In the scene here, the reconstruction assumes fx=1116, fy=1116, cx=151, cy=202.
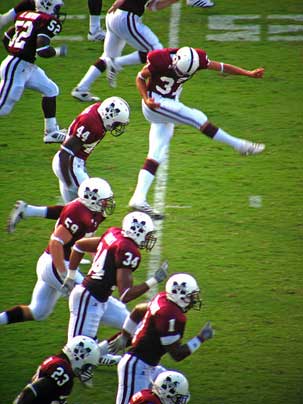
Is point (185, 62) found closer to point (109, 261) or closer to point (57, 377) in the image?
point (109, 261)

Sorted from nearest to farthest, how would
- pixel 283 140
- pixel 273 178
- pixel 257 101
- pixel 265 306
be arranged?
pixel 265 306 → pixel 273 178 → pixel 283 140 → pixel 257 101

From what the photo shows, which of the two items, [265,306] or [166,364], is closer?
[166,364]

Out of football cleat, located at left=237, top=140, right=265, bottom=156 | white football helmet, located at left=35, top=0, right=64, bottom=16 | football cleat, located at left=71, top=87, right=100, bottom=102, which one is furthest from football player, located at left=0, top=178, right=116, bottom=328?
football cleat, located at left=71, top=87, right=100, bottom=102

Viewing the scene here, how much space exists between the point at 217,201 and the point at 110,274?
303 cm

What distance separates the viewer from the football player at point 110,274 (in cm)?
788

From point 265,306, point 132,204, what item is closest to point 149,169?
point 132,204

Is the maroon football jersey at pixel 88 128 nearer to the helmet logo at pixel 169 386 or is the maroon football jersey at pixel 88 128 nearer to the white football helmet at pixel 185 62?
the white football helmet at pixel 185 62

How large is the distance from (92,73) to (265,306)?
434 cm

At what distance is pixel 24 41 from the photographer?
37.6 ft

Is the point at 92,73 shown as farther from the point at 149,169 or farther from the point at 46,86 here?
the point at 149,169

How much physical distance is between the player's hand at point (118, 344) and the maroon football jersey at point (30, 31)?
14.0 ft

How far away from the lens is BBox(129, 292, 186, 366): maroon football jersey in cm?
736

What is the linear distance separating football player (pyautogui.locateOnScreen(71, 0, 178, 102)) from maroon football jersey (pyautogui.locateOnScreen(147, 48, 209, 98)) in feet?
6.05

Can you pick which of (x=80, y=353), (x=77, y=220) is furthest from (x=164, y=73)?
(x=80, y=353)
